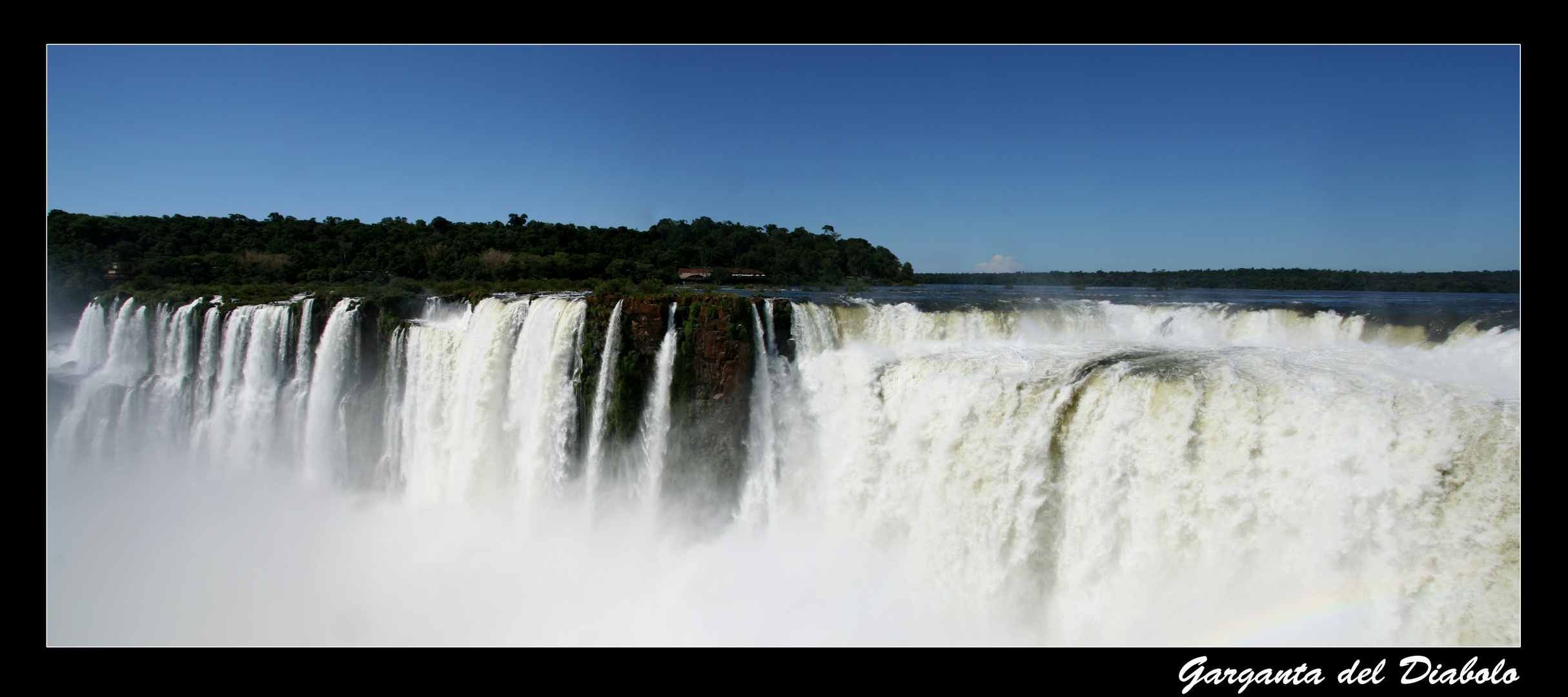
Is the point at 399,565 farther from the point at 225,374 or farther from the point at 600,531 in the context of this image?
the point at 225,374

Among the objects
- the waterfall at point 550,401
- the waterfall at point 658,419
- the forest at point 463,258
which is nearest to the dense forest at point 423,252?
the forest at point 463,258

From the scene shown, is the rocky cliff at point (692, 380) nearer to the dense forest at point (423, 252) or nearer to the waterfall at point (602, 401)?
the waterfall at point (602, 401)

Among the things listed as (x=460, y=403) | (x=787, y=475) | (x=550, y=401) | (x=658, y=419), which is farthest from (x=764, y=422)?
(x=460, y=403)

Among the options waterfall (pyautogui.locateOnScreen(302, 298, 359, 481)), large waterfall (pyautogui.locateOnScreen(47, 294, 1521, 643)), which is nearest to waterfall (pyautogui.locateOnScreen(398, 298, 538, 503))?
large waterfall (pyautogui.locateOnScreen(47, 294, 1521, 643))

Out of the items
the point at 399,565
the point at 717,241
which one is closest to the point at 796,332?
the point at 399,565

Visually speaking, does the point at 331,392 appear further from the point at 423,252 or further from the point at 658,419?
the point at 423,252

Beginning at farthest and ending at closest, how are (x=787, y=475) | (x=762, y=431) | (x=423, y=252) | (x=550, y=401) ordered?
1. (x=423, y=252)
2. (x=550, y=401)
3. (x=762, y=431)
4. (x=787, y=475)
